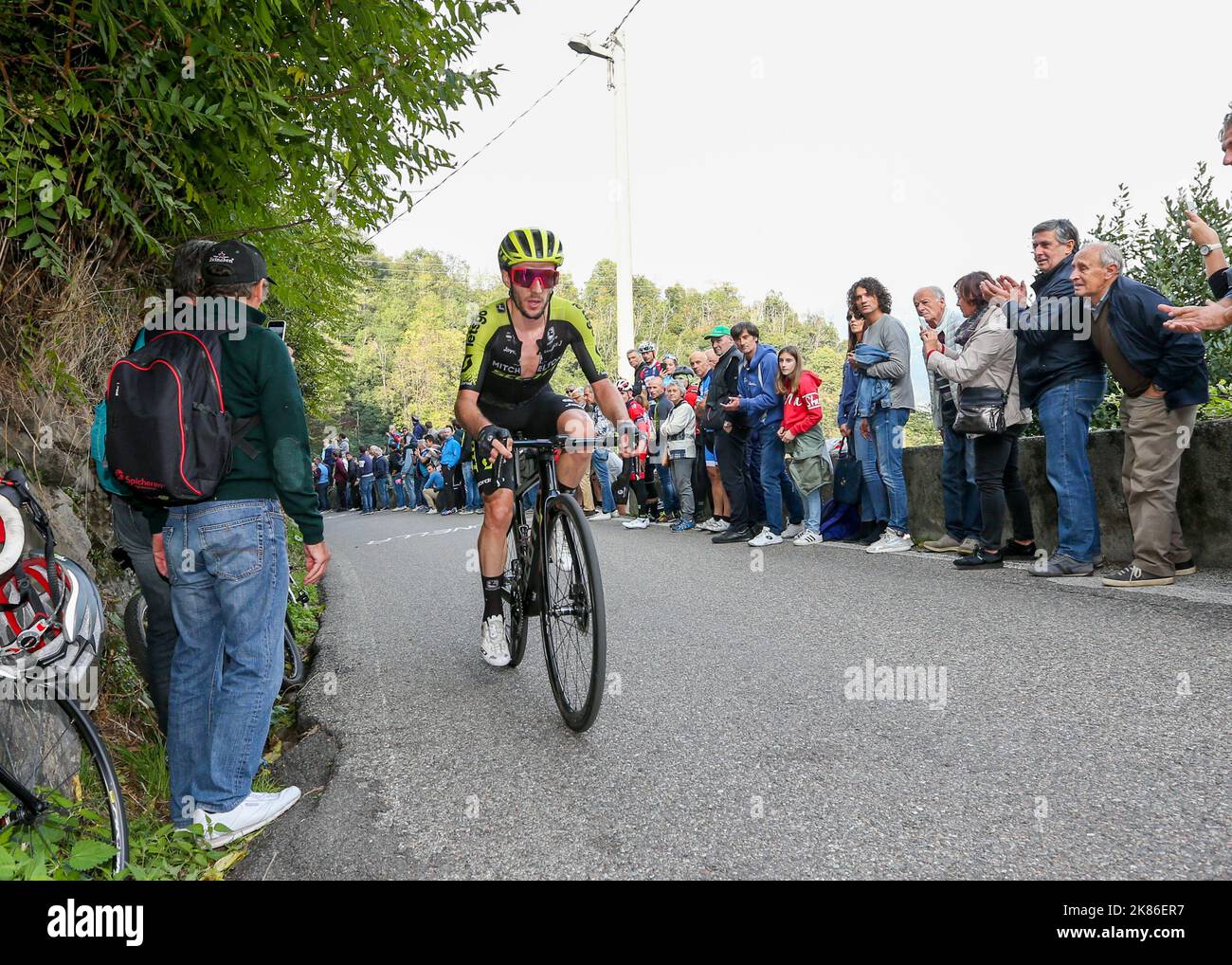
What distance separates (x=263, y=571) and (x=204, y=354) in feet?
2.50

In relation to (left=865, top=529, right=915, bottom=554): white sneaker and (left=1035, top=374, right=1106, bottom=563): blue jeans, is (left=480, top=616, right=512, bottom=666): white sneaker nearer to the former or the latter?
(left=1035, top=374, right=1106, bottom=563): blue jeans

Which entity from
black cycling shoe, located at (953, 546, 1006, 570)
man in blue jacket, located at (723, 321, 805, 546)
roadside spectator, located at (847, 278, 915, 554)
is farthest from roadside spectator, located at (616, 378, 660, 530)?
black cycling shoe, located at (953, 546, 1006, 570)

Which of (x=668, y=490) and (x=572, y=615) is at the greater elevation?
(x=668, y=490)

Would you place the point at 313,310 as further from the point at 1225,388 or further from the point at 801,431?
the point at 1225,388

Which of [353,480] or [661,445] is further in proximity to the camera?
[353,480]

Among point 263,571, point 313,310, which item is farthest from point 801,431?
point 263,571

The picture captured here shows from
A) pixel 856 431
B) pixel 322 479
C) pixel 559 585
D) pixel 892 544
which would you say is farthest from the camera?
pixel 322 479

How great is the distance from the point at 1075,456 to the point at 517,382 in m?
3.82

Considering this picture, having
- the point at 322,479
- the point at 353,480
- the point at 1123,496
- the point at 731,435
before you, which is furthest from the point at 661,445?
the point at 322,479

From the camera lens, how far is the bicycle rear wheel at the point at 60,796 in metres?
2.38

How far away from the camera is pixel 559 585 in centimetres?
411

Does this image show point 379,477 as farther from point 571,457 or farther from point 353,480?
point 571,457

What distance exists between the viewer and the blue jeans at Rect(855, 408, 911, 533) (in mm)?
8469

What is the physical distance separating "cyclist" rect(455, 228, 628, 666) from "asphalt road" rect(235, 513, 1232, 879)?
0.76 m
